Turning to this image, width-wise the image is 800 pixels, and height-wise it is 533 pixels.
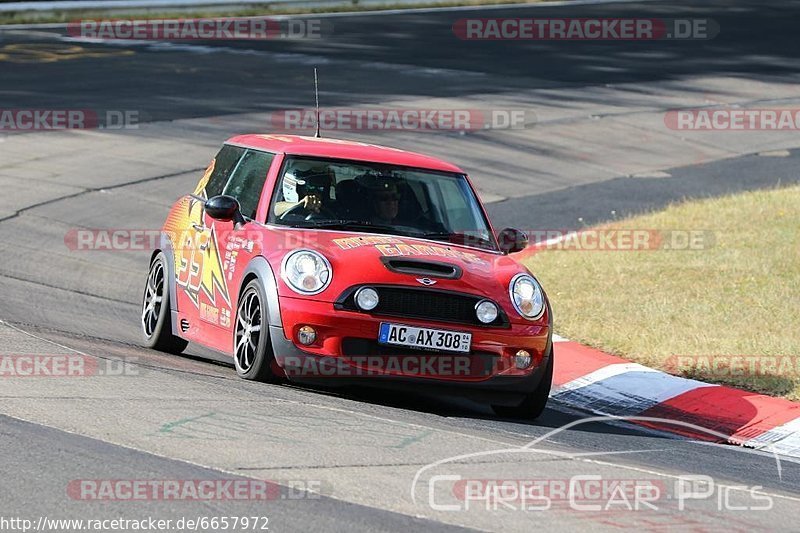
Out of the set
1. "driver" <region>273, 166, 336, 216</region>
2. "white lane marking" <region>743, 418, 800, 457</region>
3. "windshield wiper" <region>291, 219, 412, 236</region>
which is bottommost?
"white lane marking" <region>743, 418, 800, 457</region>

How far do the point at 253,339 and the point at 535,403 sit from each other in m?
1.72

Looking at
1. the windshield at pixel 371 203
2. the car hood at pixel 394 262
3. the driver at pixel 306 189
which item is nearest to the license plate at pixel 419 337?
the car hood at pixel 394 262

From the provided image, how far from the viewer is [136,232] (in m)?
14.8

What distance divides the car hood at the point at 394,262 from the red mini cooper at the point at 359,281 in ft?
0.03

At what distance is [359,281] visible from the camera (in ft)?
25.5

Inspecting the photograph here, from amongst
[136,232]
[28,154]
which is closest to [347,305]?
[136,232]

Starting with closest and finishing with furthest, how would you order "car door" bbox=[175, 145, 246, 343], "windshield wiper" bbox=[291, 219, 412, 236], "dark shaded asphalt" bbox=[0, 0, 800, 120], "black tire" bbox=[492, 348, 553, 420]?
"black tire" bbox=[492, 348, 553, 420] → "windshield wiper" bbox=[291, 219, 412, 236] → "car door" bbox=[175, 145, 246, 343] → "dark shaded asphalt" bbox=[0, 0, 800, 120]

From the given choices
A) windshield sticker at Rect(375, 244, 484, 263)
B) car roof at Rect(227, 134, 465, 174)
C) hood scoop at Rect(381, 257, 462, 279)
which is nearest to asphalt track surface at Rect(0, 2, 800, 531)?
hood scoop at Rect(381, 257, 462, 279)

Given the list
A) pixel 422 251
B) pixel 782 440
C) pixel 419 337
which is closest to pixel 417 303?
pixel 419 337

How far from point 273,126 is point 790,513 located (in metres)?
15.1

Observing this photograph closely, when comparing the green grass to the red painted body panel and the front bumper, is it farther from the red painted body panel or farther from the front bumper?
the front bumper

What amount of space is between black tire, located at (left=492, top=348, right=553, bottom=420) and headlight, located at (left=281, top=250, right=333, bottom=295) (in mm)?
1413

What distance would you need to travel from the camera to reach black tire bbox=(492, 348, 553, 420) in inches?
323

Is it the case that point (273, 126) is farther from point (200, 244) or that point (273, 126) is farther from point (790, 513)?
point (790, 513)
